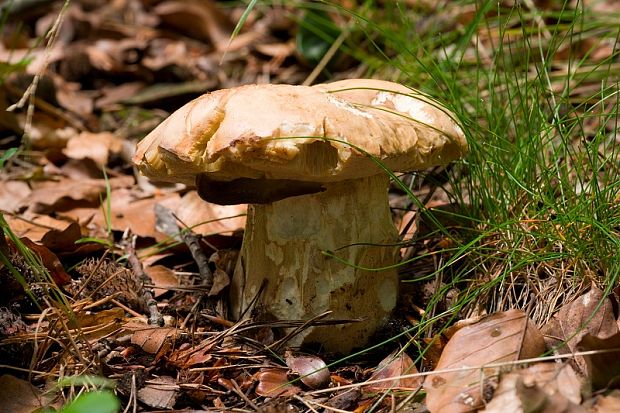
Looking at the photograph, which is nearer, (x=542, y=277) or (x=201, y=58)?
(x=542, y=277)

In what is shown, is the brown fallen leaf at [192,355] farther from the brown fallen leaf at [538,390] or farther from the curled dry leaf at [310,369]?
the brown fallen leaf at [538,390]

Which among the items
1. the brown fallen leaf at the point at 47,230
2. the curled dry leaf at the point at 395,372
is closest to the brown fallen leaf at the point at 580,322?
the curled dry leaf at the point at 395,372

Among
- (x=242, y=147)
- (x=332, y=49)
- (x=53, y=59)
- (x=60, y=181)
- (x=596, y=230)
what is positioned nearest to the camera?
(x=242, y=147)

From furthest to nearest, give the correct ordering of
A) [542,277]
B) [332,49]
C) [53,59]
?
[53,59], [332,49], [542,277]

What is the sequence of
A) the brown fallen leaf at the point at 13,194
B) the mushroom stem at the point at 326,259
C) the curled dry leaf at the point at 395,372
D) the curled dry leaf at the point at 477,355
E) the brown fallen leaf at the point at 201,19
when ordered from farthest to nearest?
the brown fallen leaf at the point at 201,19
the brown fallen leaf at the point at 13,194
the mushroom stem at the point at 326,259
the curled dry leaf at the point at 395,372
the curled dry leaf at the point at 477,355

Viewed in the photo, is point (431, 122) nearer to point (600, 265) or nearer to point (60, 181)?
point (600, 265)

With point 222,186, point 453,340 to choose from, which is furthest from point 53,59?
point 453,340

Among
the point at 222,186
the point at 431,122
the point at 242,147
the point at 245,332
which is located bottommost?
the point at 245,332

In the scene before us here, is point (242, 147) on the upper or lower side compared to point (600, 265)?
upper
